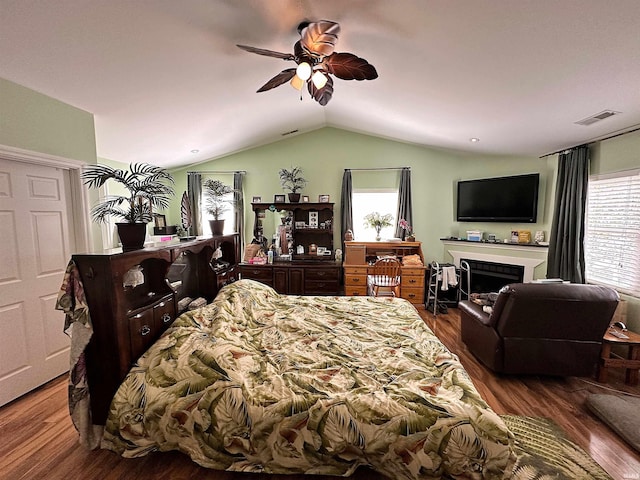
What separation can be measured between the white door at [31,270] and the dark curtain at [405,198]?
175 inches

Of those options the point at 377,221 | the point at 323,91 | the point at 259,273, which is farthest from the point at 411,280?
the point at 323,91

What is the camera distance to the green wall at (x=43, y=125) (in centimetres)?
204

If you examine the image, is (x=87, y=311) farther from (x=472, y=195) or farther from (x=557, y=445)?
(x=472, y=195)

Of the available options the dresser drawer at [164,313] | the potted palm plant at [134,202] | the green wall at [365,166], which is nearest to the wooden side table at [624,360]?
the green wall at [365,166]

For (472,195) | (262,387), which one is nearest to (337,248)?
(472,195)

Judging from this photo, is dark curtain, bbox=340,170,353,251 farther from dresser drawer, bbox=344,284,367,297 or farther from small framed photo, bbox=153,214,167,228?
small framed photo, bbox=153,214,167,228

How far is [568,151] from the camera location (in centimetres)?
345

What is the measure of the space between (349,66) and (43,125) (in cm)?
257

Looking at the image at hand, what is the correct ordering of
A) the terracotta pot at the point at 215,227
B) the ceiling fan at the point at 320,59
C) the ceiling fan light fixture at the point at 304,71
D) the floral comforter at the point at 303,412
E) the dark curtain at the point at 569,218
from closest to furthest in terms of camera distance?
1. the floral comforter at the point at 303,412
2. the ceiling fan at the point at 320,59
3. the ceiling fan light fixture at the point at 304,71
4. the terracotta pot at the point at 215,227
5. the dark curtain at the point at 569,218

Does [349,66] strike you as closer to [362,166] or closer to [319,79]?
[319,79]

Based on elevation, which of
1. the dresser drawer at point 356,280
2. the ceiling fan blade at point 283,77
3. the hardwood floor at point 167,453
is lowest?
the hardwood floor at point 167,453

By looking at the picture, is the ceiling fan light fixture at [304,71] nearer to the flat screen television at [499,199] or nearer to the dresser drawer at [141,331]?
the dresser drawer at [141,331]

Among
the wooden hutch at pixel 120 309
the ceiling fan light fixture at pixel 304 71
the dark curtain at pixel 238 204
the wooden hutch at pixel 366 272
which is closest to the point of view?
the wooden hutch at pixel 120 309

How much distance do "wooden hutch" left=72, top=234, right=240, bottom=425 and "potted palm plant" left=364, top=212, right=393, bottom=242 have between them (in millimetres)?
3394
